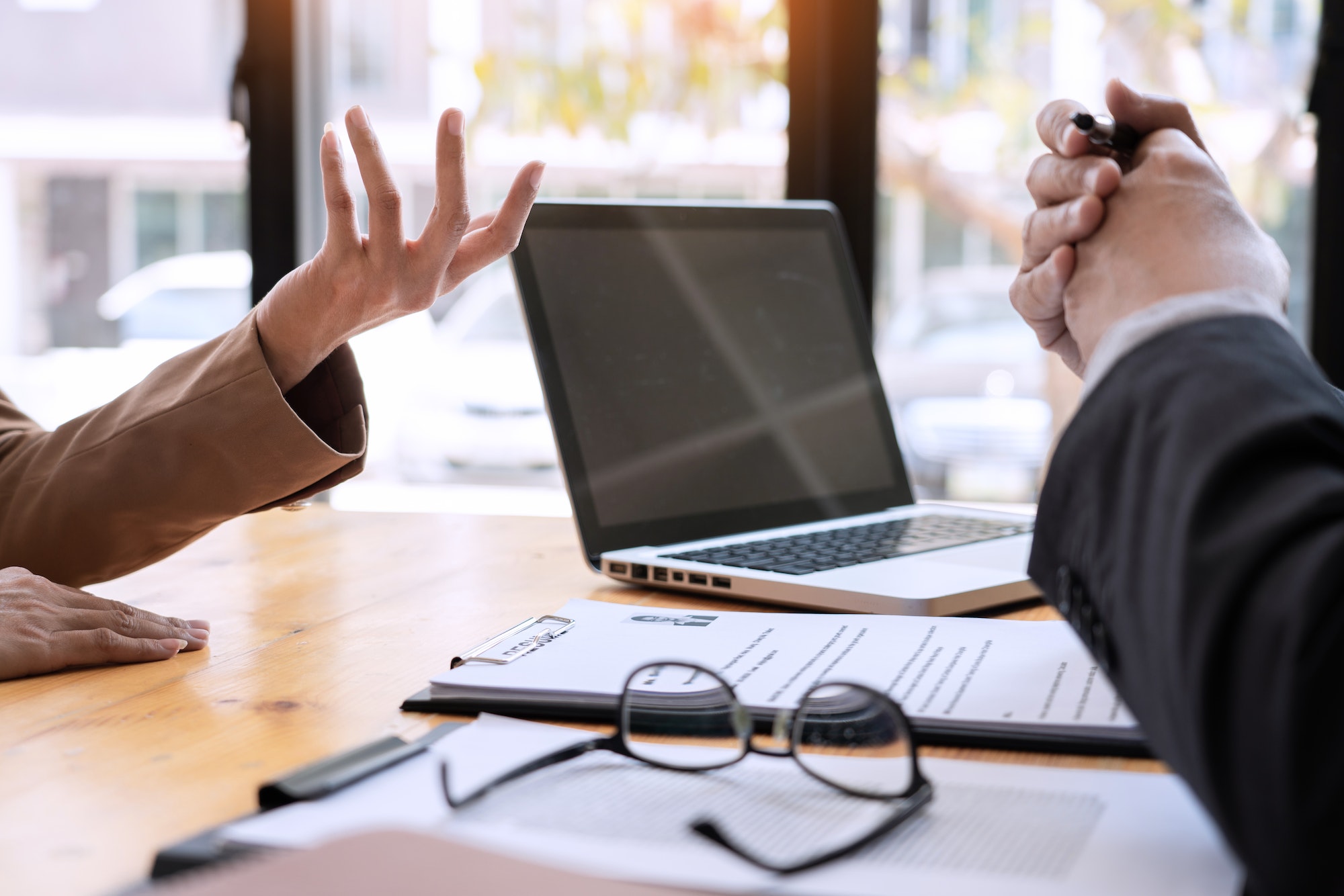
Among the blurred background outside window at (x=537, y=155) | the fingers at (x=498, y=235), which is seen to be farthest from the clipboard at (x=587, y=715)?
the blurred background outside window at (x=537, y=155)

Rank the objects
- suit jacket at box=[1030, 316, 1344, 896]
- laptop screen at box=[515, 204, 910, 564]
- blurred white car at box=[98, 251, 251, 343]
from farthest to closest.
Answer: blurred white car at box=[98, 251, 251, 343] < laptop screen at box=[515, 204, 910, 564] < suit jacket at box=[1030, 316, 1344, 896]

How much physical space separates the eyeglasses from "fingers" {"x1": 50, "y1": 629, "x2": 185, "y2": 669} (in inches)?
14.5

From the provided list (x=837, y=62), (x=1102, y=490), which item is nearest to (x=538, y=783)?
(x=1102, y=490)

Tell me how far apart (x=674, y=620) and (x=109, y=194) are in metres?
1.97

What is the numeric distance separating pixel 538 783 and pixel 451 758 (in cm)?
5

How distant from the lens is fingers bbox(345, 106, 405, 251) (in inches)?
32.2

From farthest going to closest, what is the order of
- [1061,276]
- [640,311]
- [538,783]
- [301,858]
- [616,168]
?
1. [616,168]
2. [640,311]
3. [1061,276]
4. [538,783]
5. [301,858]

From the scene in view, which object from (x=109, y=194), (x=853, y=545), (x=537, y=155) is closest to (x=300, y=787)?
(x=853, y=545)

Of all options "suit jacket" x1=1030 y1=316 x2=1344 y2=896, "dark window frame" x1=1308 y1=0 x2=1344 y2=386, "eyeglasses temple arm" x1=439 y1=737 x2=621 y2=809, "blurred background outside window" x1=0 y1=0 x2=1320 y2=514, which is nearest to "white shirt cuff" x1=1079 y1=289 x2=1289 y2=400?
"suit jacket" x1=1030 y1=316 x2=1344 y2=896

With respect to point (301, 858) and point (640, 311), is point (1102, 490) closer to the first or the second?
point (301, 858)

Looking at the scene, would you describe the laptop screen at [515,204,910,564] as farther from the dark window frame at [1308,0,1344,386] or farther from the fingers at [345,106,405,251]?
the dark window frame at [1308,0,1344,386]

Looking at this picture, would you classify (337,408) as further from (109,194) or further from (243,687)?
(109,194)

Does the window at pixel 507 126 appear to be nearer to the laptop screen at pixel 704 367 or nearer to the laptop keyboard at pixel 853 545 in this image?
the laptop screen at pixel 704 367

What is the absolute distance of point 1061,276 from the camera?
0.67 m
